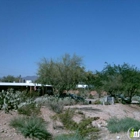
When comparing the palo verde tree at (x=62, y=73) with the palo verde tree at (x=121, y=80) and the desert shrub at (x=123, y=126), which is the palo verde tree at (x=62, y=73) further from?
the desert shrub at (x=123, y=126)

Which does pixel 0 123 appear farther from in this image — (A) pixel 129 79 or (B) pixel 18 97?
(A) pixel 129 79

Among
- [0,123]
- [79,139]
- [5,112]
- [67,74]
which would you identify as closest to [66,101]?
[67,74]

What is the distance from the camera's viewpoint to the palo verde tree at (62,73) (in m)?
29.7

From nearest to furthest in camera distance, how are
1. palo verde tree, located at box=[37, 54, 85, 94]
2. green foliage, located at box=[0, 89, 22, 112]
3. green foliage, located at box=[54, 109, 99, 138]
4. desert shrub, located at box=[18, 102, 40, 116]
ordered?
1. green foliage, located at box=[54, 109, 99, 138]
2. desert shrub, located at box=[18, 102, 40, 116]
3. green foliage, located at box=[0, 89, 22, 112]
4. palo verde tree, located at box=[37, 54, 85, 94]

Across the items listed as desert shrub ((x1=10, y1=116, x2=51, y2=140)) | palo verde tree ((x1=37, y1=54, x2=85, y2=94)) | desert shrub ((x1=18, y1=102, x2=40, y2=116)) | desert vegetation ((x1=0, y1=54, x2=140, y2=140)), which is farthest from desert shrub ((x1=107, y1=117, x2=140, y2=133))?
palo verde tree ((x1=37, y1=54, x2=85, y2=94))

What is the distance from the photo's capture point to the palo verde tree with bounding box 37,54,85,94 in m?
29.7

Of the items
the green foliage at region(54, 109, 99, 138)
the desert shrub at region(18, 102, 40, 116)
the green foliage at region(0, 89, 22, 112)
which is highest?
the green foliage at region(0, 89, 22, 112)

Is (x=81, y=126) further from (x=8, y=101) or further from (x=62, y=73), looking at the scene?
(x=62, y=73)

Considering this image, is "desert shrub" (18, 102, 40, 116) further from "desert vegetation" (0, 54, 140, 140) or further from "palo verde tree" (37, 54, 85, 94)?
"palo verde tree" (37, 54, 85, 94)

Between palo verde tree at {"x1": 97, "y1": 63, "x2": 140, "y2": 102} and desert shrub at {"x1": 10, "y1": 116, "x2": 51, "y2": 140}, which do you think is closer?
desert shrub at {"x1": 10, "y1": 116, "x2": 51, "y2": 140}

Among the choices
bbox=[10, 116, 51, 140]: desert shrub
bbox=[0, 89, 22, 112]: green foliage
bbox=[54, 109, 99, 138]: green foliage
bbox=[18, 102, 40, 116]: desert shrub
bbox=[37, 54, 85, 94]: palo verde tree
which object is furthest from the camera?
bbox=[37, 54, 85, 94]: palo verde tree

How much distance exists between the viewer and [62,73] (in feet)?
98.3

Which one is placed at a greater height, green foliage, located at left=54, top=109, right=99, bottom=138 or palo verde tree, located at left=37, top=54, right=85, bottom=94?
palo verde tree, located at left=37, top=54, right=85, bottom=94

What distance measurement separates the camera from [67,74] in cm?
2998
